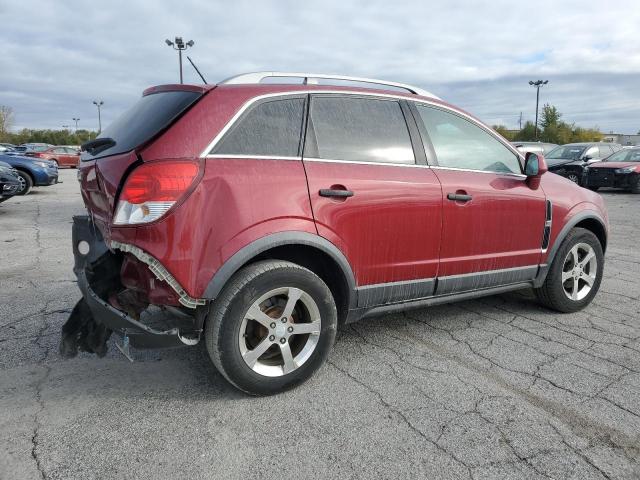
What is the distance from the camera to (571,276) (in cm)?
434

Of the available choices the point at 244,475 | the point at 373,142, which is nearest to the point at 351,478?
the point at 244,475

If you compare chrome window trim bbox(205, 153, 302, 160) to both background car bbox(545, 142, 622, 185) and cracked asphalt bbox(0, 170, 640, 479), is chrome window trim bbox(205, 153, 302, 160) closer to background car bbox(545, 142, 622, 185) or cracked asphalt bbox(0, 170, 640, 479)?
cracked asphalt bbox(0, 170, 640, 479)

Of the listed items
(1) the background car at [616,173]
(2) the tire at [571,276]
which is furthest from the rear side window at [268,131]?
(1) the background car at [616,173]

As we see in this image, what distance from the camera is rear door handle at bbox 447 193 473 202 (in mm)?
3427

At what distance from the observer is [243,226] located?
264 cm

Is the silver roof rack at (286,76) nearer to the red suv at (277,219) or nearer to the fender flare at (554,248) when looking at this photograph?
the red suv at (277,219)

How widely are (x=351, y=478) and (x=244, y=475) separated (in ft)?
1.52

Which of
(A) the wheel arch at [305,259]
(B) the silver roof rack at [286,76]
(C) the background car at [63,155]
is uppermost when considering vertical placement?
(C) the background car at [63,155]

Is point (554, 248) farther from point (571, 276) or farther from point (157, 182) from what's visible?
point (157, 182)

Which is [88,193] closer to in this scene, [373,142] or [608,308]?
[373,142]

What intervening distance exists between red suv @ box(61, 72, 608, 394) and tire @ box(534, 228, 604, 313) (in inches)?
27.8

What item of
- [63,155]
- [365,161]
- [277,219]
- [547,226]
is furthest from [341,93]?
[63,155]

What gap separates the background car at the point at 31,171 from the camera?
13797mm

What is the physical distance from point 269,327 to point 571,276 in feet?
9.46
